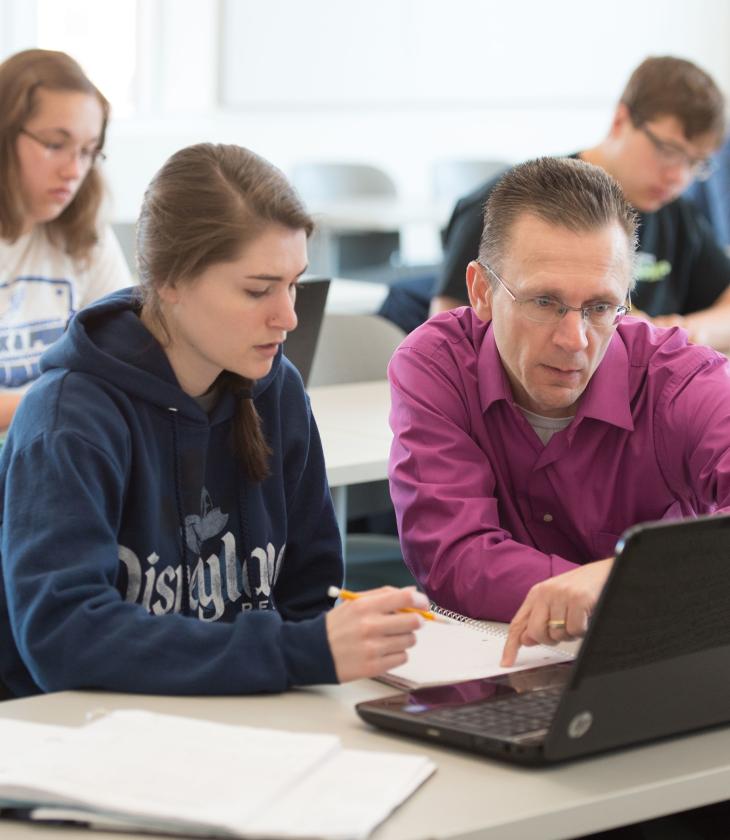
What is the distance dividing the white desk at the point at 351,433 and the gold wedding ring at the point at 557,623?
835 mm

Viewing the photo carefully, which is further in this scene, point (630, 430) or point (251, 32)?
point (251, 32)

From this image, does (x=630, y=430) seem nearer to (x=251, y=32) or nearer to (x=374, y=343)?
(x=374, y=343)

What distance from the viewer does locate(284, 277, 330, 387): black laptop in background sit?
97.7 inches

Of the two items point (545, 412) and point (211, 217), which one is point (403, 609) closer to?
point (211, 217)

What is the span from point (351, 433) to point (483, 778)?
138cm

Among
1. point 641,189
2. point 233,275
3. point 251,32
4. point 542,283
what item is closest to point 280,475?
point 233,275

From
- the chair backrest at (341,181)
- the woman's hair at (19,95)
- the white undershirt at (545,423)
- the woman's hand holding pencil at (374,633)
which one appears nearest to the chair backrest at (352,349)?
the woman's hair at (19,95)

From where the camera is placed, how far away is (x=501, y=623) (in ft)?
5.67

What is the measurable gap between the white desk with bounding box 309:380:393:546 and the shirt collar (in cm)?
44

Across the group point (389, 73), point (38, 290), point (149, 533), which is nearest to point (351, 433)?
point (38, 290)

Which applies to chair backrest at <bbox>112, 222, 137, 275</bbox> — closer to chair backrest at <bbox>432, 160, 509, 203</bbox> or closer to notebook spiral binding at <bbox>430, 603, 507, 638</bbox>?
notebook spiral binding at <bbox>430, 603, 507, 638</bbox>

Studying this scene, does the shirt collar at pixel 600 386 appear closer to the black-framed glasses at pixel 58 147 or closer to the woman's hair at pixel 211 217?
the woman's hair at pixel 211 217

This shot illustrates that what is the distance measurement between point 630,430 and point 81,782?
97 centimetres

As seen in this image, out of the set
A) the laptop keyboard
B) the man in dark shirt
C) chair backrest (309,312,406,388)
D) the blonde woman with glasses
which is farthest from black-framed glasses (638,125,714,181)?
the laptop keyboard
